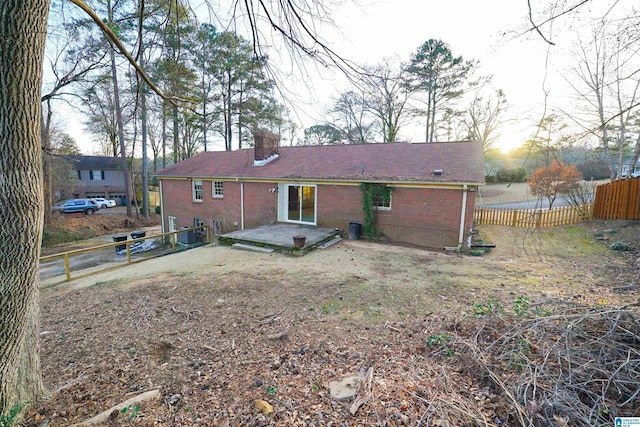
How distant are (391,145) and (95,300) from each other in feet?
42.9

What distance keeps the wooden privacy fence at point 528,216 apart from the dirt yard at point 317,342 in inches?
232

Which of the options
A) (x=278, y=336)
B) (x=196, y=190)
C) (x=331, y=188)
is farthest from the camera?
(x=196, y=190)

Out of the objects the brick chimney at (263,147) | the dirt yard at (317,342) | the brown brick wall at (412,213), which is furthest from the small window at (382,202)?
the brick chimney at (263,147)

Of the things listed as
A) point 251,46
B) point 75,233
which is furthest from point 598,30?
point 75,233

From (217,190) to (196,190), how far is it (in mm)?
1634

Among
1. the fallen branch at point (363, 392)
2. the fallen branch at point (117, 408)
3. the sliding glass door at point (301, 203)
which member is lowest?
the fallen branch at point (117, 408)

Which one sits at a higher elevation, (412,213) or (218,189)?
(218,189)

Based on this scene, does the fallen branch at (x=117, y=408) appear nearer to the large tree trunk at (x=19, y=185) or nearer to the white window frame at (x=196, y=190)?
the large tree trunk at (x=19, y=185)

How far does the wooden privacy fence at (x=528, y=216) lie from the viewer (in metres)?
12.7

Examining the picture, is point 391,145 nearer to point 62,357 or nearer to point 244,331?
point 244,331

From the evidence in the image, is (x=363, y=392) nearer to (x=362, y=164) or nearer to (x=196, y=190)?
(x=362, y=164)

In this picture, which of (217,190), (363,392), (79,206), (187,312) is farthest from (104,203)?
(363,392)

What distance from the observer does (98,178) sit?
32375mm

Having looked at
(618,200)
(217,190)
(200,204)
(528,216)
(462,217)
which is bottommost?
(528,216)
